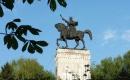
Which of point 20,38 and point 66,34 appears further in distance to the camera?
point 66,34

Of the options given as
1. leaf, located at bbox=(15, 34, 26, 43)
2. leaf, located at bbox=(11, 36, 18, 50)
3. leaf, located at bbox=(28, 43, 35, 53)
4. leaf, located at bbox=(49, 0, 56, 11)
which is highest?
leaf, located at bbox=(49, 0, 56, 11)

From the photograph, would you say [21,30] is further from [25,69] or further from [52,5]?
[25,69]

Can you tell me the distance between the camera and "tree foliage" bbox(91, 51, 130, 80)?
192 feet

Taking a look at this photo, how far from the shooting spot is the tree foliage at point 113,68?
5847 cm

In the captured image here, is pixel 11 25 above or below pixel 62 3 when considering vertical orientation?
below

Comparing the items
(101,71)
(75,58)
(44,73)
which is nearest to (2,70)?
(44,73)

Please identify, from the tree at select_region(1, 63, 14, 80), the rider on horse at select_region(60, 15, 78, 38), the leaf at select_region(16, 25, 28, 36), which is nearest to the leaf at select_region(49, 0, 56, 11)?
the leaf at select_region(16, 25, 28, 36)

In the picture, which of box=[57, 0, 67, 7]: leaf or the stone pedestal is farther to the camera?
the stone pedestal

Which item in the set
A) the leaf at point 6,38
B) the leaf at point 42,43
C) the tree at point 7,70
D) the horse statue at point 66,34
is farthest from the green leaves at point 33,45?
the tree at point 7,70

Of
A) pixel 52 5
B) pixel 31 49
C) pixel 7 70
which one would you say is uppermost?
pixel 7 70

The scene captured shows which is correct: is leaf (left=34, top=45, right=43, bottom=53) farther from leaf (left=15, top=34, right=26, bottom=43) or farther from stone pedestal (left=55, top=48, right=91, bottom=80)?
stone pedestal (left=55, top=48, right=91, bottom=80)

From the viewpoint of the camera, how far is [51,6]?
4133mm

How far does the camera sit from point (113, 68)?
5972 cm

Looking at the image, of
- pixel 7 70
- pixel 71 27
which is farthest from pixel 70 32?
pixel 7 70
